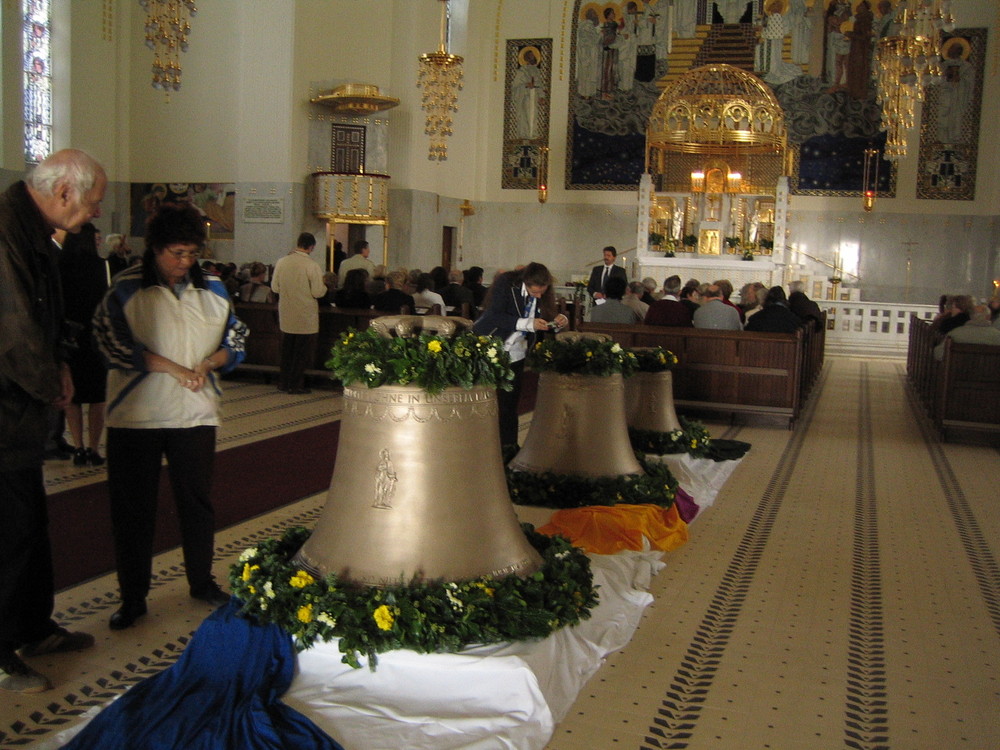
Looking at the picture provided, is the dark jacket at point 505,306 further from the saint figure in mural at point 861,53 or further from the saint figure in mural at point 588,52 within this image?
the saint figure in mural at point 861,53

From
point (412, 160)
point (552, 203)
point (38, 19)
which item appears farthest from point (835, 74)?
point (38, 19)

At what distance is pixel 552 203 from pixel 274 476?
733 inches

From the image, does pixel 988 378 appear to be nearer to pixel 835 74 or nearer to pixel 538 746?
pixel 538 746

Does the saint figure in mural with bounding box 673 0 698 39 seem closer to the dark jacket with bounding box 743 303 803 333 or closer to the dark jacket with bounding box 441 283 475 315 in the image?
the dark jacket with bounding box 441 283 475 315

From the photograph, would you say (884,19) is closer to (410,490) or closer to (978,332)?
(978,332)

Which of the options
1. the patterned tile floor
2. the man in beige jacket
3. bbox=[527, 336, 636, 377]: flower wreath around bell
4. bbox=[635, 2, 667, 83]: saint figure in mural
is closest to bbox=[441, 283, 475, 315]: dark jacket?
the man in beige jacket

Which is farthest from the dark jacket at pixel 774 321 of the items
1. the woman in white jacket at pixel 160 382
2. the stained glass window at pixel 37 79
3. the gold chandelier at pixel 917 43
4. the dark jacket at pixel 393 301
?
the stained glass window at pixel 37 79

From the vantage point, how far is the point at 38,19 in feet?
56.3

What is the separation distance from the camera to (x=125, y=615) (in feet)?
13.6

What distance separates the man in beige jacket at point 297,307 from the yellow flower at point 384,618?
7.94 metres

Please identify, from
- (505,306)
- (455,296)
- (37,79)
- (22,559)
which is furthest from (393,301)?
(37,79)

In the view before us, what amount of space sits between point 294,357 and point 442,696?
8.26 m

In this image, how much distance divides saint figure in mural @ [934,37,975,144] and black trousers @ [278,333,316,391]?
1729cm

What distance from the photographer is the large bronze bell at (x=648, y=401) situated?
8.32 metres
